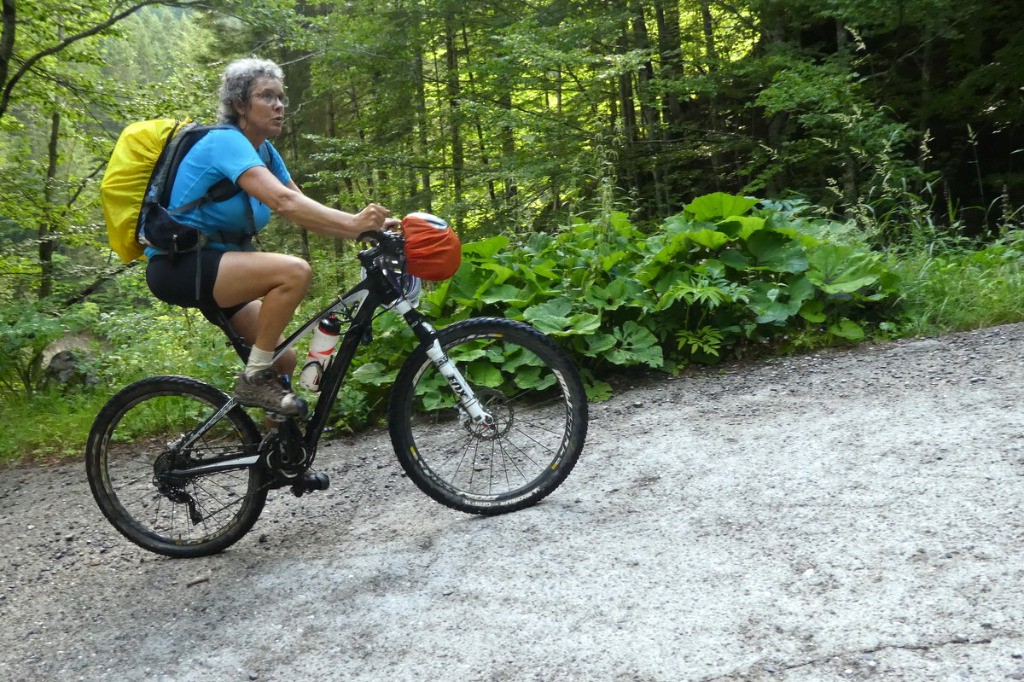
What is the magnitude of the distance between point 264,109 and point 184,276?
2.58 ft

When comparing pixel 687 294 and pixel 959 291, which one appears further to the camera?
pixel 959 291

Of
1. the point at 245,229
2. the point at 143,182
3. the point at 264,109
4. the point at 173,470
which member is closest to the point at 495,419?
the point at 245,229

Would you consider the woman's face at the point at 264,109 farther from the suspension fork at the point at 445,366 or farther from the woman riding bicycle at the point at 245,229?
the suspension fork at the point at 445,366

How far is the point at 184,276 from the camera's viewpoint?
3303 millimetres

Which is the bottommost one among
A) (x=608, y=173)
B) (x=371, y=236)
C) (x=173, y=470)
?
(x=173, y=470)

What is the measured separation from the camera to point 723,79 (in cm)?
1005

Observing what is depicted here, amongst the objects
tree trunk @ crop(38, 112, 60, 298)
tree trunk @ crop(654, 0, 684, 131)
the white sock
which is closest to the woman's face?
the white sock

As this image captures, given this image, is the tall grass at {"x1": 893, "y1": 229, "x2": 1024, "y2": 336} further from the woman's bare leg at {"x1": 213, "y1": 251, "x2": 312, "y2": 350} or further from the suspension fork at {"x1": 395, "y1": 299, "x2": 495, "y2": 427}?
the woman's bare leg at {"x1": 213, "y1": 251, "x2": 312, "y2": 350}

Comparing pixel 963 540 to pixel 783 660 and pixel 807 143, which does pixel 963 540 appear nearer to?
pixel 783 660

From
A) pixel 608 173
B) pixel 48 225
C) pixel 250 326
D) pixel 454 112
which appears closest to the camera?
pixel 250 326

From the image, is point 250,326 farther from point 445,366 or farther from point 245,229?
point 445,366

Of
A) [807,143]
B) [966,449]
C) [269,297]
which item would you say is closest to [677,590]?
[966,449]

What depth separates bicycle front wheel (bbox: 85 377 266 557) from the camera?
365 cm

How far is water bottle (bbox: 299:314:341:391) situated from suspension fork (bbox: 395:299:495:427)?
0.31 m
